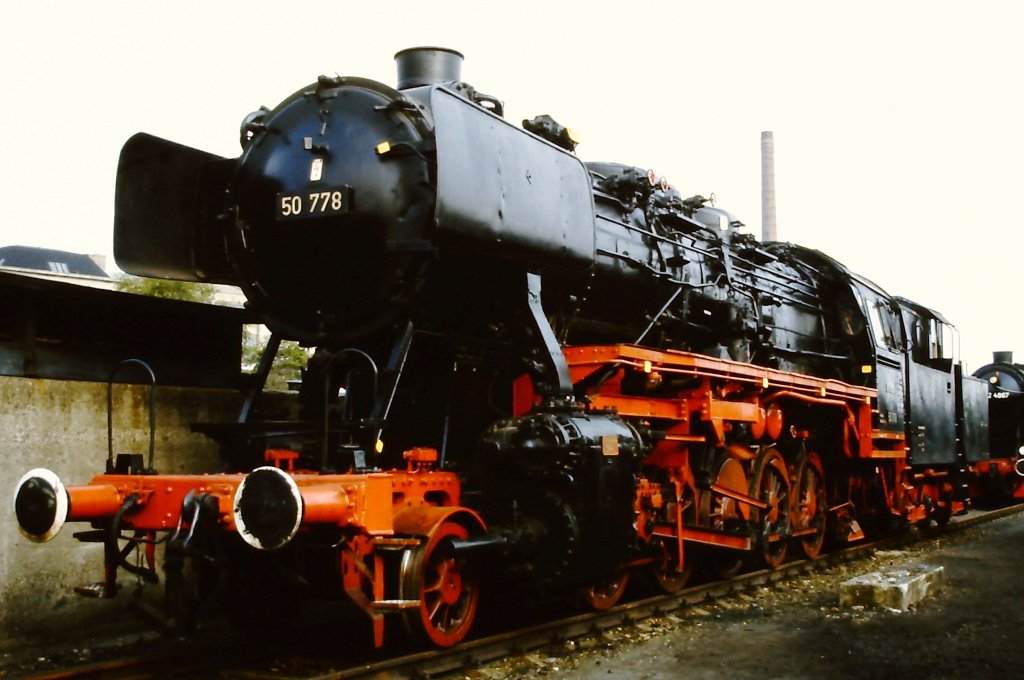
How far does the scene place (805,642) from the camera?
6.16m

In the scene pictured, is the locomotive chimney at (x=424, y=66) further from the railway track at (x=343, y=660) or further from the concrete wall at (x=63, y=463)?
the railway track at (x=343, y=660)

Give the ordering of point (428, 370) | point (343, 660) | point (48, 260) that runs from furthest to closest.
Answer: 1. point (48, 260)
2. point (428, 370)
3. point (343, 660)

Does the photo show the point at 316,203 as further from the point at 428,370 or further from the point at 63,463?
the point at 63,463

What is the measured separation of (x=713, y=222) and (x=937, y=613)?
406 centimetres

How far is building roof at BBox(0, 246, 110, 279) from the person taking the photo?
40.2 metres

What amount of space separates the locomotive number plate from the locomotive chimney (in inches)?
43.1

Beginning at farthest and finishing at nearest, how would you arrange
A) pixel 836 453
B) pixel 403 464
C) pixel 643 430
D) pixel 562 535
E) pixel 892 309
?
pixel 892 309
pixel 836 453
pixel 643 430
pixel 403 464
pixel 562 535

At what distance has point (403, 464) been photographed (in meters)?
6.04

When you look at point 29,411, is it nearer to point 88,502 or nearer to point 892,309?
point 88,502

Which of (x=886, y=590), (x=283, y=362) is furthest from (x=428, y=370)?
(x=283, y=362)

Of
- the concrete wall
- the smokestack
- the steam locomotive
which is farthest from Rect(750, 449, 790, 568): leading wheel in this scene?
the smokestack

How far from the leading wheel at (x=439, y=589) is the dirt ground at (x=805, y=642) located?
322mm

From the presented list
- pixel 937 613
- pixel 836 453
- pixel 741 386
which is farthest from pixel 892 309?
pixel 937 613

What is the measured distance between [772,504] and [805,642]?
2.73 meters
